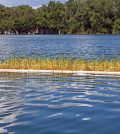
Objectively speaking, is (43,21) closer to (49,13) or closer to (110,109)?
(49,13)

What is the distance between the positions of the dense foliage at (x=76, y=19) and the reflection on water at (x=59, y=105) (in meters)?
146

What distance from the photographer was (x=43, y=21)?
629 ft

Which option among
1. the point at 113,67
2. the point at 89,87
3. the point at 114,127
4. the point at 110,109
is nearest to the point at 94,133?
the point at 114,127

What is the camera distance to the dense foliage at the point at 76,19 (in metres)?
170

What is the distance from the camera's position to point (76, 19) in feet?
581

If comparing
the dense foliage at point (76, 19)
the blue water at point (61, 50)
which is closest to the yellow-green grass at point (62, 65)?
the blue water at point (61, 50)

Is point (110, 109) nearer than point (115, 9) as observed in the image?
Yes

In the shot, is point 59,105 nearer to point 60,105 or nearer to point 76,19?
point 60,105

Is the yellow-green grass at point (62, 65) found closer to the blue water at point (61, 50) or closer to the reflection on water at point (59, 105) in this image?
the reflection on water at point (59, 105)

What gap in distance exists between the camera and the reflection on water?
11.9 meters

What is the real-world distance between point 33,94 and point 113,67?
1047 cm

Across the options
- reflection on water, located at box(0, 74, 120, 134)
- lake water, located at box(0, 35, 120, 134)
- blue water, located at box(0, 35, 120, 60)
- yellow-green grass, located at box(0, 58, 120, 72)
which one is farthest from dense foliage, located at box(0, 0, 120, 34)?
reflection on water, located at box(0, 74, 120, 134)

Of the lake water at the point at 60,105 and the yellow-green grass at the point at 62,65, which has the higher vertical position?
the yellow-green grass at the point at 62,65

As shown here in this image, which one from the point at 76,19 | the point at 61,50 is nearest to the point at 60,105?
the point at 61,50
